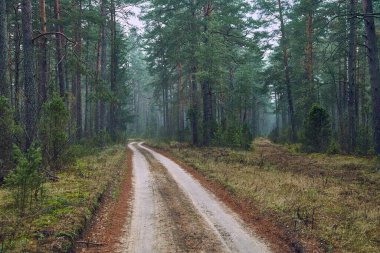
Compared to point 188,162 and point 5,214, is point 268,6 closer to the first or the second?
point 188,162

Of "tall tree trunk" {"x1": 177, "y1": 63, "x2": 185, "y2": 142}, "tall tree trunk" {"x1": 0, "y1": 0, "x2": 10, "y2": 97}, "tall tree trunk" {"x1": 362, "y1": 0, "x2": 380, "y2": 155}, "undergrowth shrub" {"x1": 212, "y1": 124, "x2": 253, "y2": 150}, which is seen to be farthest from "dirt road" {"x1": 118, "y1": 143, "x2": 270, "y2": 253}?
"tall tree trunk" {"x1": 177, "y1": 63, "x2": 185, "y2": 142}

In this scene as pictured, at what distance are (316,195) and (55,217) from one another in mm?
7062

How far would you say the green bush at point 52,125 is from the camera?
1262 centimetres

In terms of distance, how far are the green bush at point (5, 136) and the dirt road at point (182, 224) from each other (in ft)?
13.6

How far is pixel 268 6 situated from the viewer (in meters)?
32.8

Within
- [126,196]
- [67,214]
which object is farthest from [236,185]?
[67,214]

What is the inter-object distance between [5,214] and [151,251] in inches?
140

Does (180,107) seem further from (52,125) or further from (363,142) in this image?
(52,125)

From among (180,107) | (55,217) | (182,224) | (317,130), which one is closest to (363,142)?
(317,130)

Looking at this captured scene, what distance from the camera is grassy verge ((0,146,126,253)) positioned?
5852 millimetres

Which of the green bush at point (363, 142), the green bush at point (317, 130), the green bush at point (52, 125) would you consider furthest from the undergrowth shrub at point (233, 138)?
the green bush at point (52, 125)

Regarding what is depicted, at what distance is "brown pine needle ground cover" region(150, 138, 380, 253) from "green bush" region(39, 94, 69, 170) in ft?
20.1

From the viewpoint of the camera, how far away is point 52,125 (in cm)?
1269

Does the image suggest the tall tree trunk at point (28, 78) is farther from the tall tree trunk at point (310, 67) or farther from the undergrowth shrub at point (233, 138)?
the tall tree trunk at point (310, 67)
